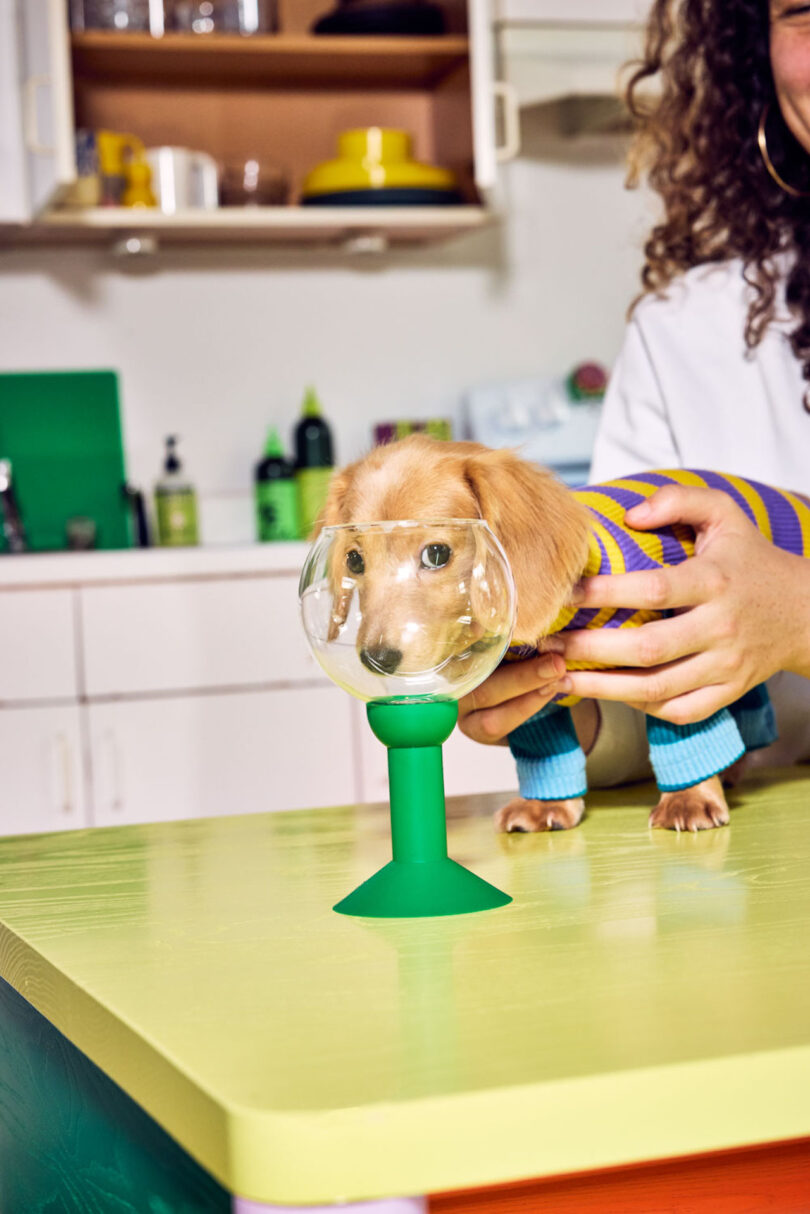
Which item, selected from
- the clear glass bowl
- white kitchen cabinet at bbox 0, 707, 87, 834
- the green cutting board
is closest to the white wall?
the green cutting board

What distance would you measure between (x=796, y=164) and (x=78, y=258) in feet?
6.78

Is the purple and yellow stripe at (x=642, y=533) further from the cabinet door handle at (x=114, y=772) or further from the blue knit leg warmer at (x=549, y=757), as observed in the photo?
the cabinet door handle at (x=114, y=772)

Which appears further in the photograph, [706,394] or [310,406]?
[310,406]

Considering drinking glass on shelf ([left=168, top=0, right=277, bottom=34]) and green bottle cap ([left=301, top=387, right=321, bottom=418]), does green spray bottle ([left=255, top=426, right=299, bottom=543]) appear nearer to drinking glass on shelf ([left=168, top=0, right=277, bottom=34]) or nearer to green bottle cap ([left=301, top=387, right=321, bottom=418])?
green bottle cap ([left=301, top=387, right=321, bottom=418])

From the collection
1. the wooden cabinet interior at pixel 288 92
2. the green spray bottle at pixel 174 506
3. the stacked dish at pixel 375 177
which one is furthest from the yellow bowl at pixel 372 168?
the green spray bottle at pixel 174 506

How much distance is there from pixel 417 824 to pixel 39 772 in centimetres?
203

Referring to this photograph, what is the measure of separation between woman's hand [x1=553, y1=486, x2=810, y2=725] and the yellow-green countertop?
0.11 m

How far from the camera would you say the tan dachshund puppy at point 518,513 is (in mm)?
921

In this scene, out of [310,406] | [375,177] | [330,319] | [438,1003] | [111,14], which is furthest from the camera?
[330,319]

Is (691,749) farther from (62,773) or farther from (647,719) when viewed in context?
(62,773)

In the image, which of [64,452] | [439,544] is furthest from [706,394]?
[64,452]

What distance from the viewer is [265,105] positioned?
10.5 feet

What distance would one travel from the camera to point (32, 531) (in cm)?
312

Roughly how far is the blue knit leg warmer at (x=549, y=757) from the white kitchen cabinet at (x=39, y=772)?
5.68 feet
